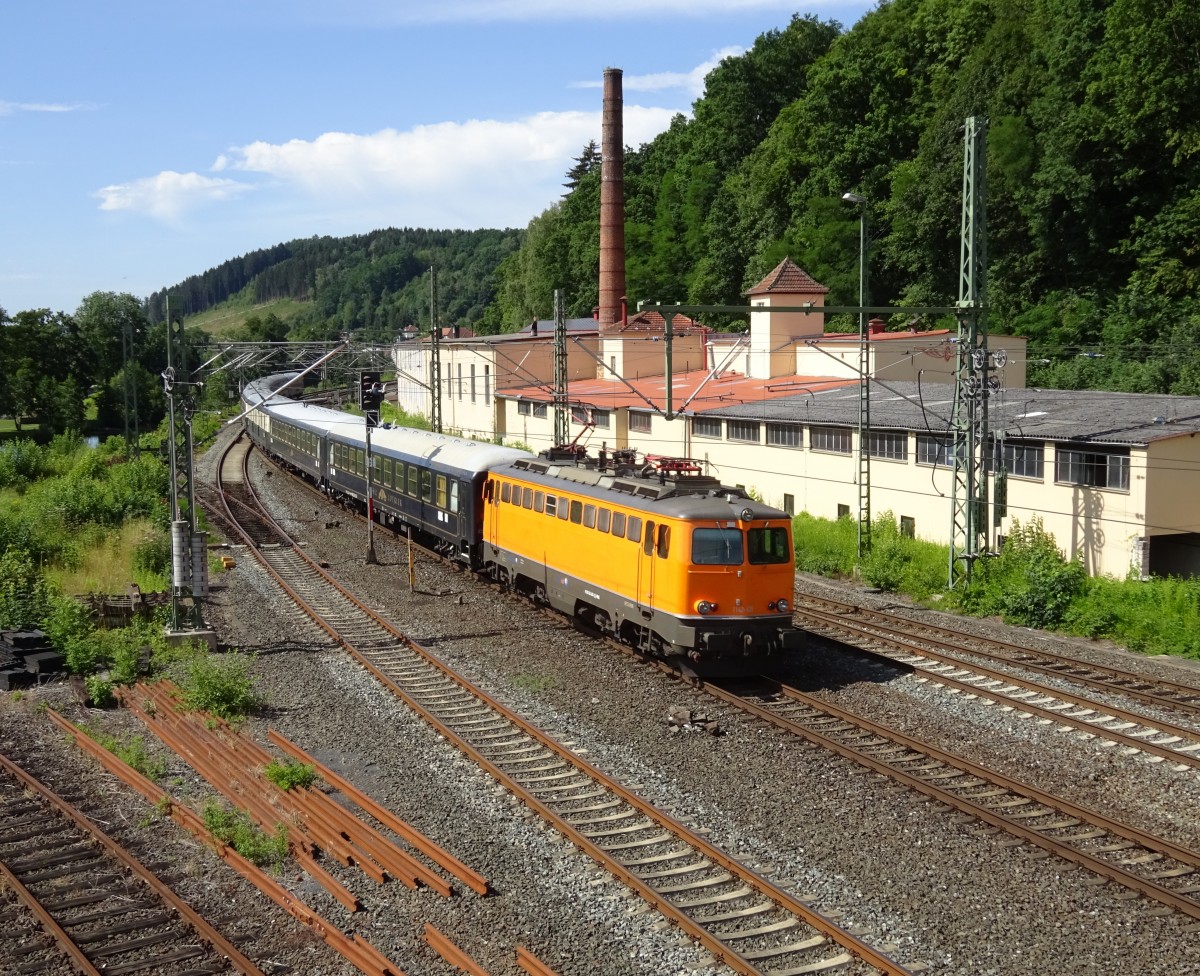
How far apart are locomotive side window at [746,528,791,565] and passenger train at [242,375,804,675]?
0.01m

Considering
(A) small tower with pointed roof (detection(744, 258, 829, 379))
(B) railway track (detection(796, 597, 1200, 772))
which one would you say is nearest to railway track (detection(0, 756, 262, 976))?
(B) railway track (detection(796, 597, 1200, 772))

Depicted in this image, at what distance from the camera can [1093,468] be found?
2314 cm

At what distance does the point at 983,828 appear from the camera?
1165cm

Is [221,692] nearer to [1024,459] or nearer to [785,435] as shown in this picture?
[1024,459]

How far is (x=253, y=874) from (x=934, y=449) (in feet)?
65.7

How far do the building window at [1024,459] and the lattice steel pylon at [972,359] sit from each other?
5.04 feet

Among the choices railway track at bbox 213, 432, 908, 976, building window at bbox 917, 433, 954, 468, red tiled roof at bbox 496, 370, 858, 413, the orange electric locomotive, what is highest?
red tiled roof at bbox 496, 370, 858, 413

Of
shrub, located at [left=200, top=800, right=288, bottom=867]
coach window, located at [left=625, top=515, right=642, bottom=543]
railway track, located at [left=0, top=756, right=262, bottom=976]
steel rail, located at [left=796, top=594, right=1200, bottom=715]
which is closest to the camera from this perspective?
railway track, located at [left=0, top=756, right=262, bottom=976]

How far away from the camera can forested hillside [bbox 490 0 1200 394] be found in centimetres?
4253

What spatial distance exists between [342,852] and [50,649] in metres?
10.9

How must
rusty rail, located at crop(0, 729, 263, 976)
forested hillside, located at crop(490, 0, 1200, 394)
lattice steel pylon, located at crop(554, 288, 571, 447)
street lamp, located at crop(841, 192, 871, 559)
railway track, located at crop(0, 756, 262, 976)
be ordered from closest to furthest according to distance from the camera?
1. rusty rail, located at crop(0, 729, 263, 976)
2. railway track, located at crop(0, 756, 262, 976)
3. street lamp, located at crop(841, 192, 871, 559)
4. lattice steel pylon, located at crop(554, 288, 571, 447)
5. forested hillside, located at crop(490, 0, 1200, 394)

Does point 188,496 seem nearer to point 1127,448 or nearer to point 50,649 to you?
point 50,649

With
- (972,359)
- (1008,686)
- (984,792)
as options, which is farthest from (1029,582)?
(984,792)

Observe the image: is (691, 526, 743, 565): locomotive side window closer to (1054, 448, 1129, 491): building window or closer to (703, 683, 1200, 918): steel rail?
(703, 683, 1200, 918): steel rail
